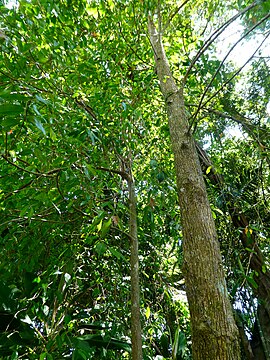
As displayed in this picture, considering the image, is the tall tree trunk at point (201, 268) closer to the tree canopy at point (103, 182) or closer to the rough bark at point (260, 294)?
the tree canopy at point (103, 182)

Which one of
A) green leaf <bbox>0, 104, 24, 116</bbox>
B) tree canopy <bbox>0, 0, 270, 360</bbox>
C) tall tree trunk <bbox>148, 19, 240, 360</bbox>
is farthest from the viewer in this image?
tree canopy <bbox>0, 0, 270, 360</bbox>

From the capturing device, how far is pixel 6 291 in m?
2.03

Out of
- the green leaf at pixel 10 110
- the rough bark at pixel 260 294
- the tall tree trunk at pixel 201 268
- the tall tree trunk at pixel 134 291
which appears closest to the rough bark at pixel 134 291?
the tall tree trunk at pixel 134 291

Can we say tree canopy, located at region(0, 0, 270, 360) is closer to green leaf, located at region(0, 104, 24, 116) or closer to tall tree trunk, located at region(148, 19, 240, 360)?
tall tree trunk, located at region(148, 19, 240, 360)

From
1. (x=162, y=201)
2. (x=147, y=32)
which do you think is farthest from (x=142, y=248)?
(x=147, y=32)

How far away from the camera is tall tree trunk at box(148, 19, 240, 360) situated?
3.24 ft

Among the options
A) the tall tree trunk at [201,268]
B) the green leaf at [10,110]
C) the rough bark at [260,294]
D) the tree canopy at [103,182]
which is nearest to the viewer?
the green leaf at [10,110]

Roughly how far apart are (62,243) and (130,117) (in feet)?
3.43

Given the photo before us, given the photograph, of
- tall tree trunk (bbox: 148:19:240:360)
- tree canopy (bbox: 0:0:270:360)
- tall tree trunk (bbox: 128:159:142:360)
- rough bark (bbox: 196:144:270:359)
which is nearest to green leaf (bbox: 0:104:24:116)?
tree canopy (bbox: 0:0:270:360)

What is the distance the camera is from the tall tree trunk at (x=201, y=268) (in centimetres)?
99

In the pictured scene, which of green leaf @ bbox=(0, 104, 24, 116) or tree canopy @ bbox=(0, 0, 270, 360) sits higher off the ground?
tree canopy @ bbox=(0, 0, 270, 360)

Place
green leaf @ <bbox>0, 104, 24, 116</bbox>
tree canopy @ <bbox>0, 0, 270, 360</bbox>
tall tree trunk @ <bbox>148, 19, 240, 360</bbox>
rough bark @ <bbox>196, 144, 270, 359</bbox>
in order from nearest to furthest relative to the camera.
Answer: green leaf @ <bbox>0, 104, 24, 116</bbox> < tall tree trunk @ <bbox>148, 19, 240, 360</bbox> < tree canopy @ <bbox>0, 0, 270, 360</bbox> < rough bark @ <bbox>196, 144, 270, 359</bbox>

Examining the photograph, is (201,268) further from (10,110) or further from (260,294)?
(260,294)

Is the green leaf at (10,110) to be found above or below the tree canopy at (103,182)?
below
